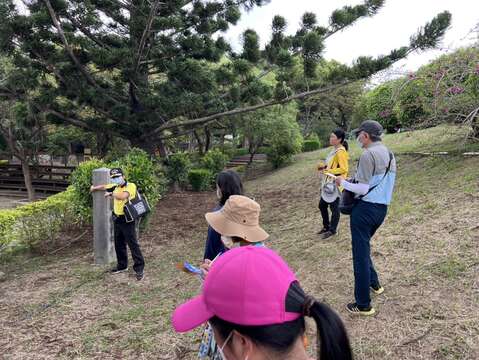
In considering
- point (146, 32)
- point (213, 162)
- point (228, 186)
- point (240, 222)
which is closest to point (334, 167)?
point (228, 186)

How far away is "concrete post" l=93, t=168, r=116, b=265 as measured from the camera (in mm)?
5219

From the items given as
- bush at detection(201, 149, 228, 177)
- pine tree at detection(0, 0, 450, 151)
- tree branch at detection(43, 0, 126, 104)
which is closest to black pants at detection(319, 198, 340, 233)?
pine tree at detection(0, 0, 450, 151)

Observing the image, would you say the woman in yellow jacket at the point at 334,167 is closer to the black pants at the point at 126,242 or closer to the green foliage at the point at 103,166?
the black pants at the point at 126,242

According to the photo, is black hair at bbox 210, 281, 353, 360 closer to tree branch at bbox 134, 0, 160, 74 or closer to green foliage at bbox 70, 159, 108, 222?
green foliage at bbox 70, 159, 108, 222

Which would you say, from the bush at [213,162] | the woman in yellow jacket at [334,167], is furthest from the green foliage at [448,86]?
the bush at [213,162]

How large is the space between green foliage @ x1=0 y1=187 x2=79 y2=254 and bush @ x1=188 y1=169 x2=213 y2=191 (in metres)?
7.09

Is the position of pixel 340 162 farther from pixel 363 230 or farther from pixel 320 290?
pixel 363 230

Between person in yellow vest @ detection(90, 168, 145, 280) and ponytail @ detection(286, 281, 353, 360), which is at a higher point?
ponytail @ detection(286, 281, 353, 360)

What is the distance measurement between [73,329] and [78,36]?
752cm

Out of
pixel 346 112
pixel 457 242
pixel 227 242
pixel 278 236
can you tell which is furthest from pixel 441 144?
pixel 346 112

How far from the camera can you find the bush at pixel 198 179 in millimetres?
13578

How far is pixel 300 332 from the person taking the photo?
3.25 feet

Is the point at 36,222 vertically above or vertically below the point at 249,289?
below

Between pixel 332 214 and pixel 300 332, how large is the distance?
4.33 meters
